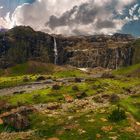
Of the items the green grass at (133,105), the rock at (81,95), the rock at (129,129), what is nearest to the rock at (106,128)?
the rock at (129,129)

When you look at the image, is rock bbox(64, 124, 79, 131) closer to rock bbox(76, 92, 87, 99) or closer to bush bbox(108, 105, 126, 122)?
bush bbox(108, 105, 126, 122)

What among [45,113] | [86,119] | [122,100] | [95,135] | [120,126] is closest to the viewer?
[95,135]

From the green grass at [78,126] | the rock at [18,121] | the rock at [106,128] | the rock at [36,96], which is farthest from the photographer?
the rock at [36,96]

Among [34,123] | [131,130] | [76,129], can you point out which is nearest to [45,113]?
[34,123]

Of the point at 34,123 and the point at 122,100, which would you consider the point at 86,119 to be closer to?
the point at 34,123

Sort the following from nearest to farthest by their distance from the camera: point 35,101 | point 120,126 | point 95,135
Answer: point 95,135, point 120,126, point 35,101

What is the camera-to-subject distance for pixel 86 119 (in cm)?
6769

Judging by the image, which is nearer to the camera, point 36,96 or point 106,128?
point 106,128

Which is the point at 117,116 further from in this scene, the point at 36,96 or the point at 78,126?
the point at 36,96

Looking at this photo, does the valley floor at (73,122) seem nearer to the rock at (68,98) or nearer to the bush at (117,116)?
the bush at (117,116)

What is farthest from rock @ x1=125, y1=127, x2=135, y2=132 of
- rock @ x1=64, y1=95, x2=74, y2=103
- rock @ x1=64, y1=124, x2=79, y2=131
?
rock @ x1=64, y1=95, x2=74, y2=103

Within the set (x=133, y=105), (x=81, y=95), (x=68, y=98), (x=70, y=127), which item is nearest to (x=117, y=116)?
(x=70, y=127)

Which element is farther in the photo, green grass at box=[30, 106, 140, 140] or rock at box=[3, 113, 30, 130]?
rock at box=[3, 113, 30, 130]

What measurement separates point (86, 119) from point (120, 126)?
23.4ft
